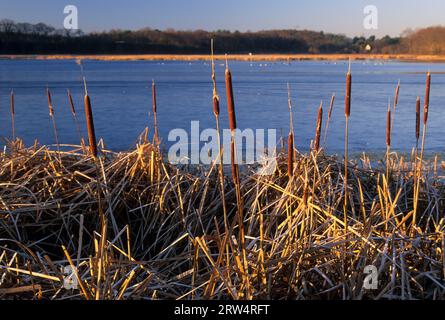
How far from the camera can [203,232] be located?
3055 mm

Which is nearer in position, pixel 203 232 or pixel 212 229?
pixel 203 232

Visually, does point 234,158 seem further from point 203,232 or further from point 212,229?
point 212,229

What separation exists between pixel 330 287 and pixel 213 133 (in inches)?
301

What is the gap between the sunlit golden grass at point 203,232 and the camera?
2.18m

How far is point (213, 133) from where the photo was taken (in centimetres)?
975
